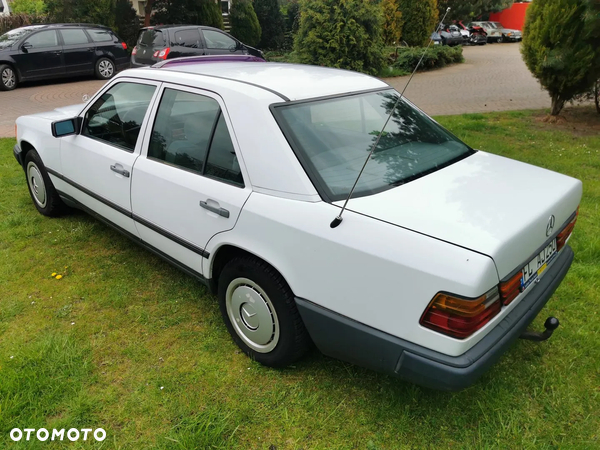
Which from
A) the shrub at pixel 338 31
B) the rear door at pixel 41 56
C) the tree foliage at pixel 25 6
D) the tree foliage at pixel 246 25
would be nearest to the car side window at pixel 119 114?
the shrub at pixel 338 31

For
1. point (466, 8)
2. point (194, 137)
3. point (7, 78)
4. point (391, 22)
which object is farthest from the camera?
point (466, 8)

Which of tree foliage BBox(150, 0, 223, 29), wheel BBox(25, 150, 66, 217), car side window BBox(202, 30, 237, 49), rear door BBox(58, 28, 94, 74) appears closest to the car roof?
wheel BBox(25, 150, 66, 217)

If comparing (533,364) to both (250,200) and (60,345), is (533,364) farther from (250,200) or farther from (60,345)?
(60,345)

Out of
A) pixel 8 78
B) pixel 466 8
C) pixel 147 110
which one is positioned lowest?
pixel 8 78

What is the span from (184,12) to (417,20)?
9.90m

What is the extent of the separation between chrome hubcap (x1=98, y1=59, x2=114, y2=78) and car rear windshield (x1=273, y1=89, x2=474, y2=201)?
13.3 meters

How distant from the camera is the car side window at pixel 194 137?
2.64 meters

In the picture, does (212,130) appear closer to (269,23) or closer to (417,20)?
(417,20)

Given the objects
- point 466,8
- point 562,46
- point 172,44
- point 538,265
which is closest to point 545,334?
point 538,265

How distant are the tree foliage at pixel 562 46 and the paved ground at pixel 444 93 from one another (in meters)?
2.04

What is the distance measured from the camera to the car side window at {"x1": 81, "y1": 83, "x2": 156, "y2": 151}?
3295 millimetres

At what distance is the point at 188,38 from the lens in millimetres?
12648

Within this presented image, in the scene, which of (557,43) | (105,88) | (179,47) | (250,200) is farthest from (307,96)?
(179,47)

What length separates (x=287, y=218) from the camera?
2.26 meters
